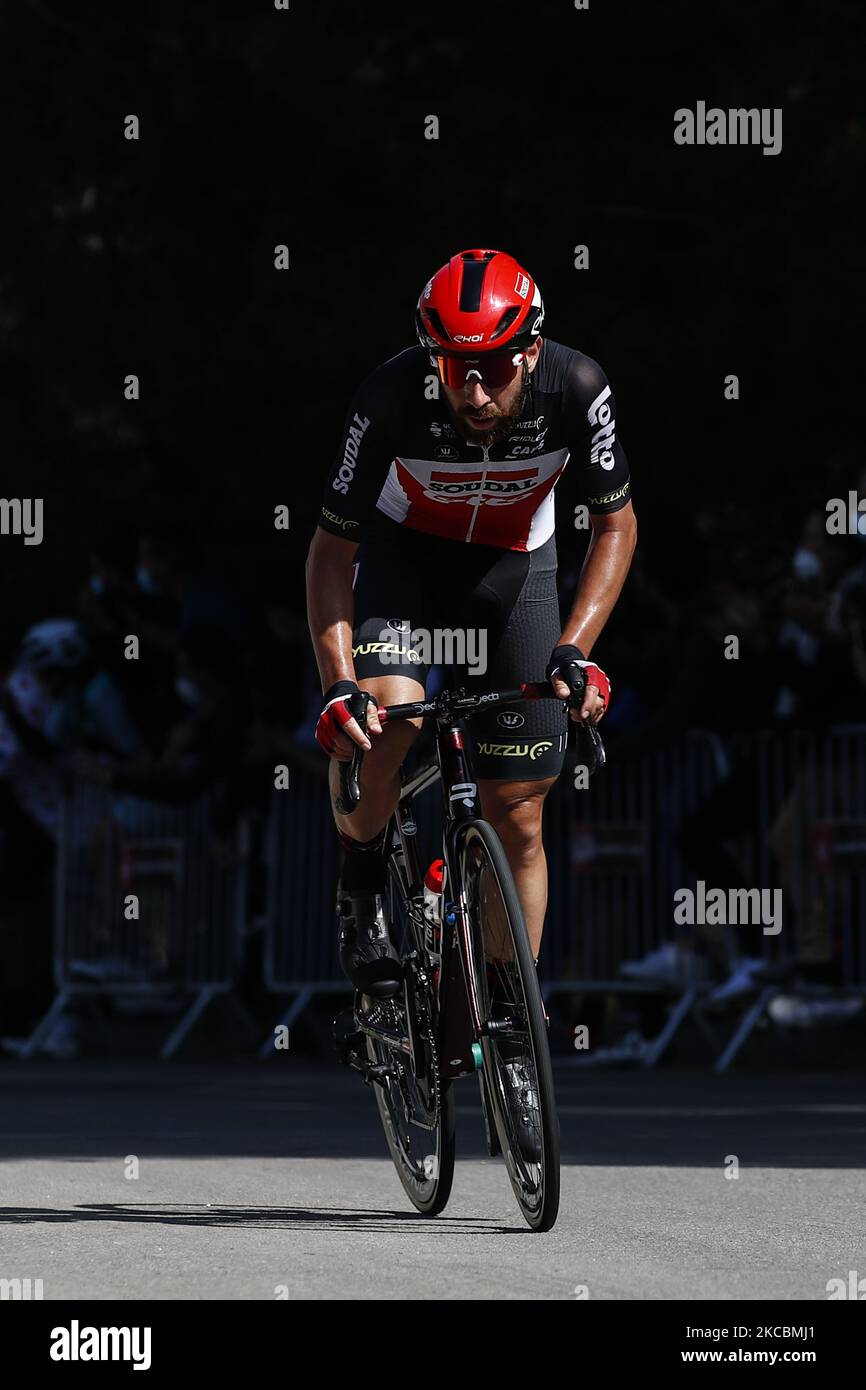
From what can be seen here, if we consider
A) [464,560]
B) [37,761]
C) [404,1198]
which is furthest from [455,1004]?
[37,761]

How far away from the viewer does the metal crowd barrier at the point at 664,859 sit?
43.2 feet

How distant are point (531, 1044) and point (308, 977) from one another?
8.80m

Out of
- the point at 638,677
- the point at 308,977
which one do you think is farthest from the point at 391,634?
the point at 308,977

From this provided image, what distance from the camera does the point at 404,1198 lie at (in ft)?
24.5

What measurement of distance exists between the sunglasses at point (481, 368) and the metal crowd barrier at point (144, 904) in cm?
895

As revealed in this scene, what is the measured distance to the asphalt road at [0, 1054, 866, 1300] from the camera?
5523 millimetres

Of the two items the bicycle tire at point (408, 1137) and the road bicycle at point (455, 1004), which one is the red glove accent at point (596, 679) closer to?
the road bicycle at point (455, 1004)

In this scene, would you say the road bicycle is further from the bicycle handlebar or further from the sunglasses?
the sunglasses

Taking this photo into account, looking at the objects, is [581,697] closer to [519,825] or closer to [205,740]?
[519,825]

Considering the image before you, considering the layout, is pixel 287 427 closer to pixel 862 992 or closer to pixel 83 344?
pixel 83 344

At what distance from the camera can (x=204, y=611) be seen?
1564 cm

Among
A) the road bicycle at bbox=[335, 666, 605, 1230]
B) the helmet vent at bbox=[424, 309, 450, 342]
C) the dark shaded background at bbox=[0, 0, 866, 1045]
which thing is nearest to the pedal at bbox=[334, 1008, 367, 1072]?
the road bicycle at bbox=[335, 666, 605, 1230]

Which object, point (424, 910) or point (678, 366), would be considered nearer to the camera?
point (424, 910)
